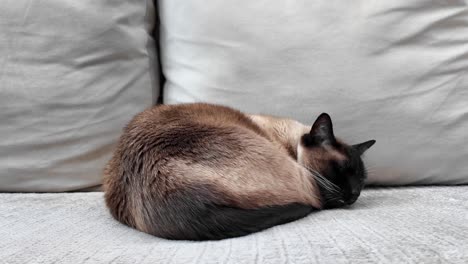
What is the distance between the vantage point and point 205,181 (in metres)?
0.89

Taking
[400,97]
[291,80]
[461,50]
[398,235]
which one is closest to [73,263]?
[398,235]

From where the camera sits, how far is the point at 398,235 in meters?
0.83

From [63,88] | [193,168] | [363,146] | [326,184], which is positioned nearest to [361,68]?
[363,146]

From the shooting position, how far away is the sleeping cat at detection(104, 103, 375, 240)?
869mm

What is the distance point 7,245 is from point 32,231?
104 millimetres

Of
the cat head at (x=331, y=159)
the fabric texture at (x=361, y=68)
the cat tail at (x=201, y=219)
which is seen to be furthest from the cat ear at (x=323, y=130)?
the cat tail at (x=201, y=219)

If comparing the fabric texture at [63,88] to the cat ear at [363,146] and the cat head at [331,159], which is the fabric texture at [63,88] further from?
the cat ear at [363,146]

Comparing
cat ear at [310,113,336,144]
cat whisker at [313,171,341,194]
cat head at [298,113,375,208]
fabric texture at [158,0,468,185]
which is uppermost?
fabric texture at [158,0,468,185]

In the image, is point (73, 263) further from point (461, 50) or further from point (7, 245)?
point (461, 50)

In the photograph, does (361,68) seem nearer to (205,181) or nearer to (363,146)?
(363,146)

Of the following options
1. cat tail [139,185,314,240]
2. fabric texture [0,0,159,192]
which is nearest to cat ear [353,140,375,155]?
cat tail [139,185,314,240]

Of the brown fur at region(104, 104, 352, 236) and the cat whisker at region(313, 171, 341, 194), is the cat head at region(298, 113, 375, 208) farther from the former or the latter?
the brown fur at region(104, 104, 352, 236)

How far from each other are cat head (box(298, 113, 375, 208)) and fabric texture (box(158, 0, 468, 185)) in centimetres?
11

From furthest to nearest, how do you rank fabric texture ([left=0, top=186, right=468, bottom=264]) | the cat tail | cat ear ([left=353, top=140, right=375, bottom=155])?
cat ear ([left=353, top=140, right=375, bottom=155])
the cat tail
fabric texture ([left=0, top=186, right=468, bottom=264])
